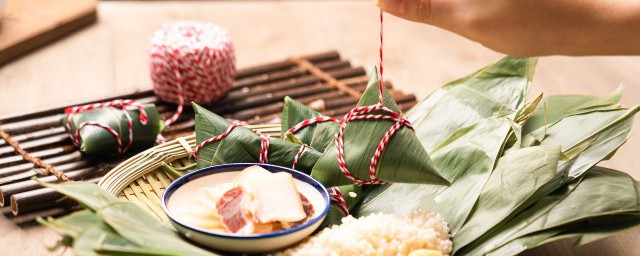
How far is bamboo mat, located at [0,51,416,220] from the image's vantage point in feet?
4.60

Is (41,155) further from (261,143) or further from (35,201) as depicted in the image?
(261,143)

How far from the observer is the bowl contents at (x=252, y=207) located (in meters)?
1.05

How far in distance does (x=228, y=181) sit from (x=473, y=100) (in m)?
0.50

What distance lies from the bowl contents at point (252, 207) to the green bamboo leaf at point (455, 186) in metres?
0.16

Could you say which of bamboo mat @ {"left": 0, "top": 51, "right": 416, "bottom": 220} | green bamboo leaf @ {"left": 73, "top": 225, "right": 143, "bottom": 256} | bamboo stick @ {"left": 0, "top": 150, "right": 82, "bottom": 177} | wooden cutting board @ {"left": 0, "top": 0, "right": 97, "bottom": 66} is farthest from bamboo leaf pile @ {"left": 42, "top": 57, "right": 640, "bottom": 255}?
wooden cutting board @ {"left": 0, "top": 0, "right": 97, "bottom": 66}

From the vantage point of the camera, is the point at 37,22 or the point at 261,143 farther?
the point at 37,22

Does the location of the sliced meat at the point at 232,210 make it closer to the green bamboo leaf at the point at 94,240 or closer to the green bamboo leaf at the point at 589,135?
the green bamboo leaf at the point at 94,240

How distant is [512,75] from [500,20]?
0.38 m

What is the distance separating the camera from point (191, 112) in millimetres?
1770

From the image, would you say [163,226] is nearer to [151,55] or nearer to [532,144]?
[532,144]

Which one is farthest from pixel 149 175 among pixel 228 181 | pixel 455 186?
pixel 455 186

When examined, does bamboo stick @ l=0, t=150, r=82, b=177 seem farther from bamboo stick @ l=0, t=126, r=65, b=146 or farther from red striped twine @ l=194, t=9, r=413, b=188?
red striped twine @ l=194, t=9, r=413, b=188

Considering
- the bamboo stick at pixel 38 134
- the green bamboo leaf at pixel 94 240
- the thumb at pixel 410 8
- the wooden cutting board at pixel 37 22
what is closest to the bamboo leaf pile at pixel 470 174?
the green bamboo leaf at pixel 94 240

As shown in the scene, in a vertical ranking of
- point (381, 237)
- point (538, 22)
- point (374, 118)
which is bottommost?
point (381, 237)
